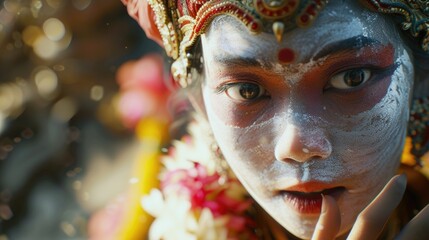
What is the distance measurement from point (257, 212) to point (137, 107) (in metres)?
1.14

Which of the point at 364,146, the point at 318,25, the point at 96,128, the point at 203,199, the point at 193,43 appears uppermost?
the point at 318,25

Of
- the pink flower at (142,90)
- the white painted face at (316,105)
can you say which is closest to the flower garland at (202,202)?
the white painted face at (316,105)

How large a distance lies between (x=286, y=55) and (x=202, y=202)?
0.73 metres

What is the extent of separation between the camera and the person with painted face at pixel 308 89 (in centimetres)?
145

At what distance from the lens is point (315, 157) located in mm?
1477

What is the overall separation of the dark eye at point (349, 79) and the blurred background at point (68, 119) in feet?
5.12

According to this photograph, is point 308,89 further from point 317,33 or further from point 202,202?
point 202,202

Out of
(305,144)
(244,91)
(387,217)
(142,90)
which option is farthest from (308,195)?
(142,90)

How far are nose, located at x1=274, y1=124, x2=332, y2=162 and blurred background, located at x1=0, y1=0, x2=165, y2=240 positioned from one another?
156 cm

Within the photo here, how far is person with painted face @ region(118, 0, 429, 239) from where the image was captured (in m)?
1.45

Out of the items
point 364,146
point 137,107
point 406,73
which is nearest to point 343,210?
point 364,146

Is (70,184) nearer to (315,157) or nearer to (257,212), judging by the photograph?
(257,212)

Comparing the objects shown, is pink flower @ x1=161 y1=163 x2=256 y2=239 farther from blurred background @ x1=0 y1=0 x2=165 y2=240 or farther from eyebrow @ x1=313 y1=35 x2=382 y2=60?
blurred background @ x1=0 y1=0 x2=165 y2=240

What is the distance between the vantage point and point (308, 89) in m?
1.48
